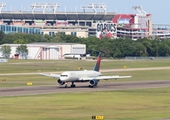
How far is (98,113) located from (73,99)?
50.7 feet

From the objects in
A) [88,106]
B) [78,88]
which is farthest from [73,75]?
[88,106]

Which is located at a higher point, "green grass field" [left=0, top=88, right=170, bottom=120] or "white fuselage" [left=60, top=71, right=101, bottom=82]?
"white fuselage" [left=60, top=71, right=101, bottom=82]

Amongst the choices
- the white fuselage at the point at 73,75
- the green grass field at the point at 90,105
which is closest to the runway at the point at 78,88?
the white fuselage at the point at 73,75

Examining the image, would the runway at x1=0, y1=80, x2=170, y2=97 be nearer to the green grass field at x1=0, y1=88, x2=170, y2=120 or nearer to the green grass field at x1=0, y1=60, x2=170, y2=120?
the green grass field at x1=0, y1=60, x2=170, y2=120

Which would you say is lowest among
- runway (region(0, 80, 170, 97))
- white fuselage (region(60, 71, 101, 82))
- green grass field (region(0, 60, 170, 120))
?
→ runway (region(0, 80, 170, 97))

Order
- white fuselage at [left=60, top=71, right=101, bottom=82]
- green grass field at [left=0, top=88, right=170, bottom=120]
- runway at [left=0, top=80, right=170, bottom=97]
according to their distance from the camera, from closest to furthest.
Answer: green grass field at [left=0, top=88, right=170, bottom=120] < runway at [left=0, top=80, right=170, bottom=97] < white fuselage at [left=60, top=71, right=101, bottom=82]

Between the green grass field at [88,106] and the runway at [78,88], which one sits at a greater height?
the green grass field at [88,106]

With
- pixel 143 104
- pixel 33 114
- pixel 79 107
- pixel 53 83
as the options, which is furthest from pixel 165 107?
pixel 53 83

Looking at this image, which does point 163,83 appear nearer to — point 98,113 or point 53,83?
point 53,83

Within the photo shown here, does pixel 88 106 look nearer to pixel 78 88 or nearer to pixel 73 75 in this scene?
pixel 78 88

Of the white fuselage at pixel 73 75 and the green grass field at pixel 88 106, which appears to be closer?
the green grass field at pixel 88 106

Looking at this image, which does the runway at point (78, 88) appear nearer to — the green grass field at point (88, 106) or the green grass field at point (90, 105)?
the green grass field at point (90, 105)

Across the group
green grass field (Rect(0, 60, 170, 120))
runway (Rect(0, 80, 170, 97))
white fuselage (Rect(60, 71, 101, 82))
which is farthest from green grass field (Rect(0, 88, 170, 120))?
white fuselage (Rect(60, 71, 101, 82))

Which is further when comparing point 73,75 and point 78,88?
point 73,75
